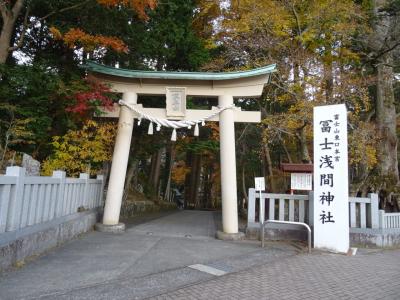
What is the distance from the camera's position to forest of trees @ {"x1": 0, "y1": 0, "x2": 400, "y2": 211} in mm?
9180

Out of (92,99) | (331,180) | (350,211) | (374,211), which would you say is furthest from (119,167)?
(374,211)

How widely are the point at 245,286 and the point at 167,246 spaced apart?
322 cm

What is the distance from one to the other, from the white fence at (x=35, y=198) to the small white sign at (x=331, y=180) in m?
6.12

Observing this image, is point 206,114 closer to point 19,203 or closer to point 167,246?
point 167,246

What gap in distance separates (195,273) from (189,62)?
10021mm

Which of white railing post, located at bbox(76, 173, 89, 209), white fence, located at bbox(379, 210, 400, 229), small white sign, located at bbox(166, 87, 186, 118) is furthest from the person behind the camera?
small white sign, located at bbox(166, 87, 186, 118)

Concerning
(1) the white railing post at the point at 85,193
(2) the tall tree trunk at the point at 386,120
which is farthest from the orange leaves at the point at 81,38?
(2) the tall tree trunk at the point at 386,120

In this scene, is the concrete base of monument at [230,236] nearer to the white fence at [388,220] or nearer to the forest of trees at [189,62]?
the white fence at [388,220]

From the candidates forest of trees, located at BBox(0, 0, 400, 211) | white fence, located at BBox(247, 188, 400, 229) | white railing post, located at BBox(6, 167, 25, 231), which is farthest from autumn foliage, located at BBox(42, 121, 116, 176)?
white fence, located at BBox(247, 188, 400, 229)

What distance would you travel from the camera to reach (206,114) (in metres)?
10.3

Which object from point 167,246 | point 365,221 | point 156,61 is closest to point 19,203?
point 167,246

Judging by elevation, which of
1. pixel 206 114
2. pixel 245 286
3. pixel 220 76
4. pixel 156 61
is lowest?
pixel 245 286

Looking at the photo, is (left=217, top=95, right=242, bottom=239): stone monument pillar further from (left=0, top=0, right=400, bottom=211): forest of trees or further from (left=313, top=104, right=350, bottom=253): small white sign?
(left=0, top=0, right=400, bottom=211): forest of trees

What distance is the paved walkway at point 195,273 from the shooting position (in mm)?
4746
